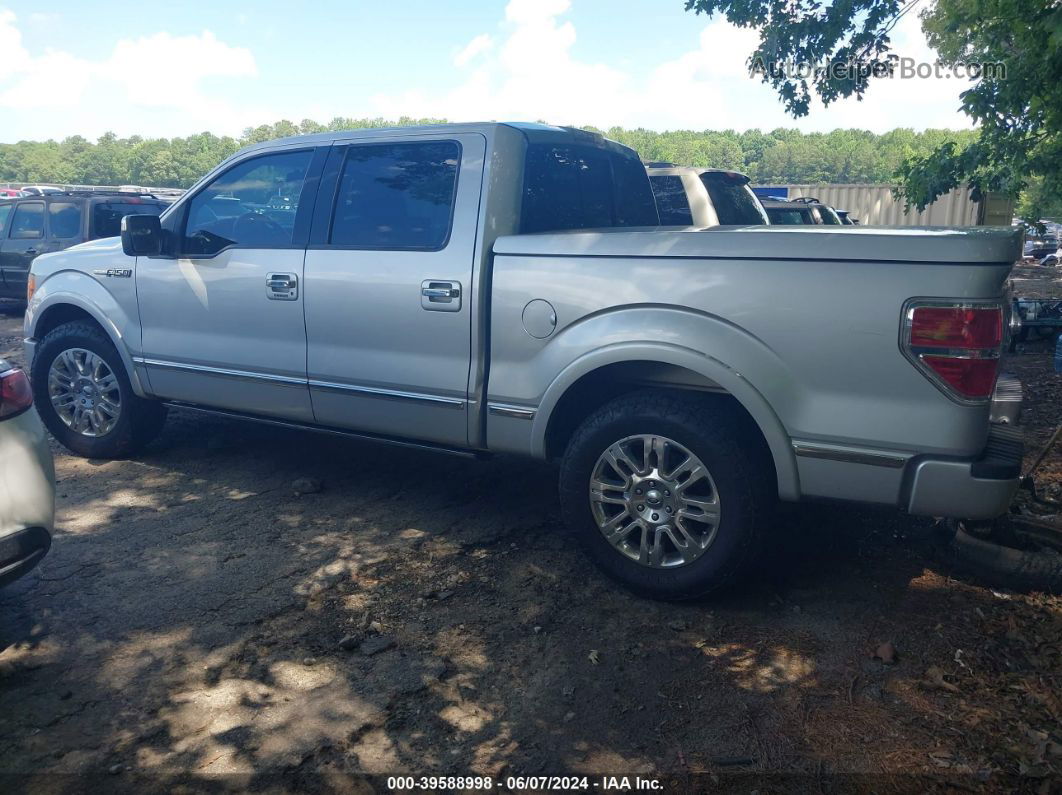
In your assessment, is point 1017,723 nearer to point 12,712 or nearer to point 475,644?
point 475,644

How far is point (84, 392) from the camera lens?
228 inches

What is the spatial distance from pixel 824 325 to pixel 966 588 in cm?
159

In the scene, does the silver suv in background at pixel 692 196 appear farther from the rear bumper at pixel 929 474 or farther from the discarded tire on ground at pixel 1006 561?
the rear bumper at pixel 929 474

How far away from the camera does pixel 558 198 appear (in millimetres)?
4664

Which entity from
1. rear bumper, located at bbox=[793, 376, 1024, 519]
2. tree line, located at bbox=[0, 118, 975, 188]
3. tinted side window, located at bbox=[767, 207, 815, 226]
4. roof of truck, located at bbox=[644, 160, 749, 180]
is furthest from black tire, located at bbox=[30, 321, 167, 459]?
tree line, located at bbox=[0, 118, 975, 188]

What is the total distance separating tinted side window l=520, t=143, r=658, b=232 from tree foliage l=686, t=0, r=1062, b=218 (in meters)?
2.82

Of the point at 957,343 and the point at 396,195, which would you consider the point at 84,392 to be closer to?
the point at 396,195

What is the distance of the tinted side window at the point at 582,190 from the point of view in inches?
177

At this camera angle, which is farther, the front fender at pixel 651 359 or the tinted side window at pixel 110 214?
the tinted side window at pixel 110 214

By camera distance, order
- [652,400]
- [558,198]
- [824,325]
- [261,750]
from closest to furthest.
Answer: [261,750] → [824,325] → [652,400] → [558,198]

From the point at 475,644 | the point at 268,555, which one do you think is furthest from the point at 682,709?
the point at 268,555

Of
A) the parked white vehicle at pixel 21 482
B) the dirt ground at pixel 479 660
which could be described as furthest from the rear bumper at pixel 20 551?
the dirt ground at pixel 479 660

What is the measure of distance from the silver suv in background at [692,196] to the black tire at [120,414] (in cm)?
469

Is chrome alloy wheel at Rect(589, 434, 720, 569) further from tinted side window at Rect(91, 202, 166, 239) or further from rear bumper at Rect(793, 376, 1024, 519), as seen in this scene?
tinted side window at Rect(91, 202, 166, 239)
